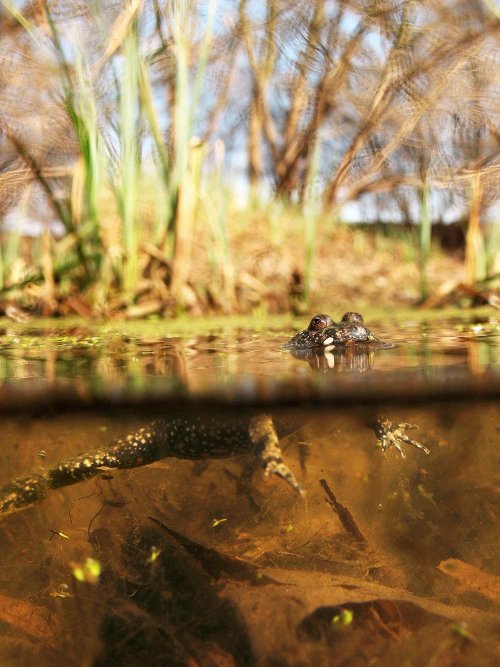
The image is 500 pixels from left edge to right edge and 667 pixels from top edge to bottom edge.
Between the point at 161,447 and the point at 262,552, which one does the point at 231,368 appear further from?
the point at 262,552

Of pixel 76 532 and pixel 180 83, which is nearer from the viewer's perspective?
pixel 76 532

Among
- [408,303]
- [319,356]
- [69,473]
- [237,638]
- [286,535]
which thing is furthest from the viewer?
[408,303]

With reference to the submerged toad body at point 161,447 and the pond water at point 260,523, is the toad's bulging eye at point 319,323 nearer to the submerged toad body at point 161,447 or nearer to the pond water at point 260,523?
the pond water at point 260,523

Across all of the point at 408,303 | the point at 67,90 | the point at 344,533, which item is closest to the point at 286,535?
the point at 344,533

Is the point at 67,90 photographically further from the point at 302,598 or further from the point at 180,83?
the point at 302,598

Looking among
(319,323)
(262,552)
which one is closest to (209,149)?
(319,323)

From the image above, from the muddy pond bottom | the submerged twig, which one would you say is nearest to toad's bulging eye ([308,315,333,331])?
the muddy pond bottom
